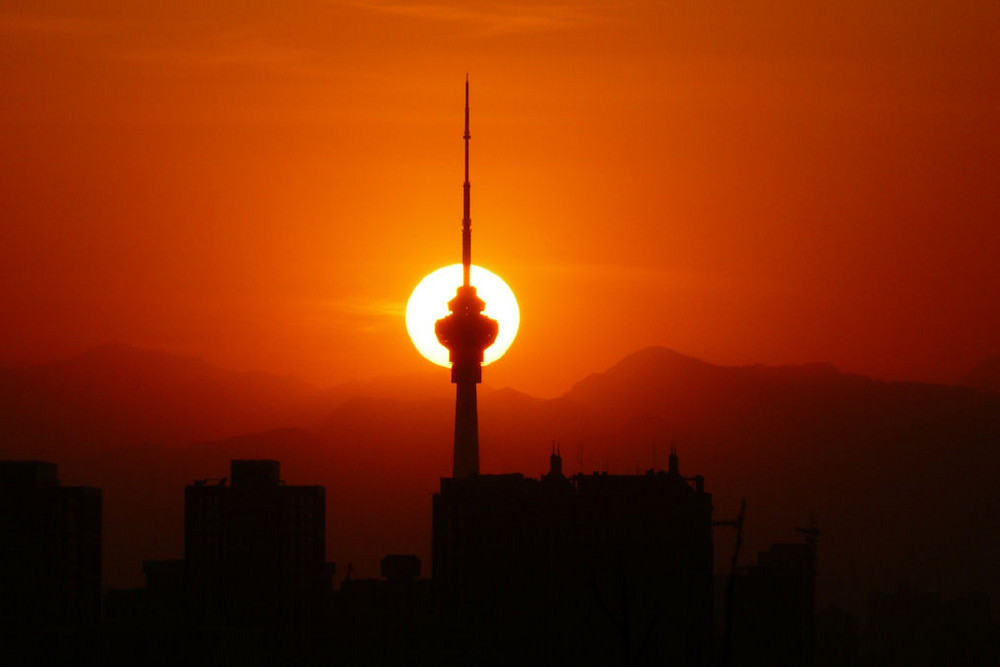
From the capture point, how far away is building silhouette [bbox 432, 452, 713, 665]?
165 metres

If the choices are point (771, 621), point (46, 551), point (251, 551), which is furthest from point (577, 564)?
point (46, 551)

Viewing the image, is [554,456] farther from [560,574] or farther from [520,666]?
[520,666]

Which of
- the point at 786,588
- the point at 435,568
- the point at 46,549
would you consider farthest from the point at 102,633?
the point at 786,588

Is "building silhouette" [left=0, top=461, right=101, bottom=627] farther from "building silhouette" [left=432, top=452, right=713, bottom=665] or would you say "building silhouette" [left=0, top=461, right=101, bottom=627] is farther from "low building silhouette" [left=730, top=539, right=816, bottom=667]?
"low building silhouette" [left=730, top=539, right=816, bottom=667]

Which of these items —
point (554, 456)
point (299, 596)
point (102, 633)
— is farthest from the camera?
point (554, 456)

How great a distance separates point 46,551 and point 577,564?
50641mm

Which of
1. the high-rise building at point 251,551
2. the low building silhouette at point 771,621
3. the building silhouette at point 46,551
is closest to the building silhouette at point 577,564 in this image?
the low building silhouette at point 771,621

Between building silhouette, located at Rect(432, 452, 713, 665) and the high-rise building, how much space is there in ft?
46.8

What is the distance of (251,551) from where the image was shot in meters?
175

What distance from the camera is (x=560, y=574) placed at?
173m

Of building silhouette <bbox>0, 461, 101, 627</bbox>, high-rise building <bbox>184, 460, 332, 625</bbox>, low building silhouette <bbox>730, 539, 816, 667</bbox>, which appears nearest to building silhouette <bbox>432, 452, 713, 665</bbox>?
low building silhouette <bbox>730, 539, 816, 667</bbox>

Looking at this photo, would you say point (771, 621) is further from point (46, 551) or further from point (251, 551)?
point (46, 551)

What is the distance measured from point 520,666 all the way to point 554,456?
1483 inches

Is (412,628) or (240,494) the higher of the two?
(240,494)
